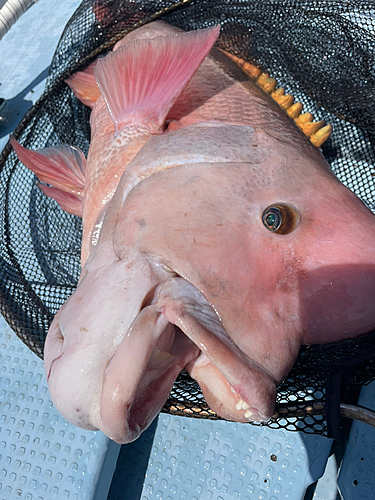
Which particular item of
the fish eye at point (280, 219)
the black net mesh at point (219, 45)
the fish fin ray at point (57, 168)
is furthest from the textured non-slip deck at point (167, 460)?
the fish eye at point (280, 219)

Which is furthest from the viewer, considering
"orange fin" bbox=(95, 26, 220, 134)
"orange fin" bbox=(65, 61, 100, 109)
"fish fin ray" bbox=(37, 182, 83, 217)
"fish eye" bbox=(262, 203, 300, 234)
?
"orange fin" bbox=(65, 61, 100, 109)

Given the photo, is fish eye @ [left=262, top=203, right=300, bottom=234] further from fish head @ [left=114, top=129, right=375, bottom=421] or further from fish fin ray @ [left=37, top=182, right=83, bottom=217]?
fish fin ray @ [left=37, top=182, right=83, bottom=217]

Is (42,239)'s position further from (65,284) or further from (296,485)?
(296,485)

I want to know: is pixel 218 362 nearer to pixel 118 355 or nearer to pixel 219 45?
pixel 118 355

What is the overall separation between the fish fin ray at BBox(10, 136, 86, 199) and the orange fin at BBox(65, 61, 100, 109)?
0.43 m

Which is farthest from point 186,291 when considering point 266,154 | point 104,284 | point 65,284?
point 65,284

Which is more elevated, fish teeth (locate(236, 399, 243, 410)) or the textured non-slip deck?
fish teeth (locate(236, 399, 243, 410))

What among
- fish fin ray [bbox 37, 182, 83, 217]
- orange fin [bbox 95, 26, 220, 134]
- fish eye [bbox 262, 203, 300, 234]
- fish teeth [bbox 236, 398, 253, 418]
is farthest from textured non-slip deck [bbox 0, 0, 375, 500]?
orange fin [bbox 95, 26, 220, 134]

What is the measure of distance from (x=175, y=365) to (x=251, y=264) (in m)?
0.35

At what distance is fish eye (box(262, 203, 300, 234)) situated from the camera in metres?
1.07

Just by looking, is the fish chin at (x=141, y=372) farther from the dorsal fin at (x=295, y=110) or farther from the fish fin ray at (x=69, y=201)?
the dorsal fin at (x=295, y=110)

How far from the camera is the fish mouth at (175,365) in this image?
2.94 feet

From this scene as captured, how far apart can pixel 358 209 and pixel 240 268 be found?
0.44 metres

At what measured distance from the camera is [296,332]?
1030 mm
